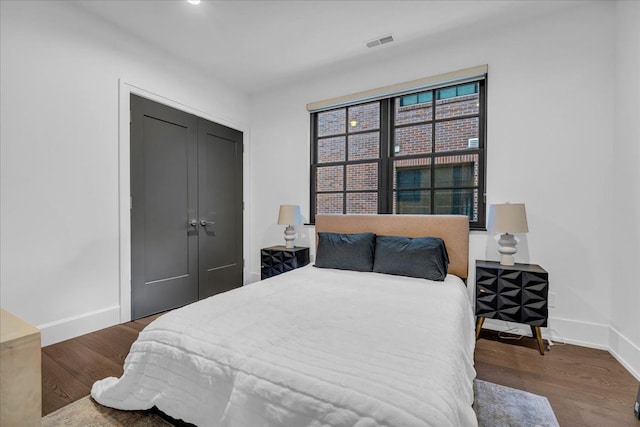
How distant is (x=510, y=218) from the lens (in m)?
2.40

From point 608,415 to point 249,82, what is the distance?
173 inches

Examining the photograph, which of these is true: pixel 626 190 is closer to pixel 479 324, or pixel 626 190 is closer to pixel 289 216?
pixel 479 324

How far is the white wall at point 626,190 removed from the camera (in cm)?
201

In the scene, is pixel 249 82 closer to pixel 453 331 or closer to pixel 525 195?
pixel 525 195

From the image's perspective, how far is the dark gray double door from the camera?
9.52 feet

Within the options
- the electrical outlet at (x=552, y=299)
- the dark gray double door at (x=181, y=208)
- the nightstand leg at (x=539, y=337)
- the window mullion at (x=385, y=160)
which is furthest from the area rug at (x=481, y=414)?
the window mullion at (x=385, y=160)

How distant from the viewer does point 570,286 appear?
2.46 meters

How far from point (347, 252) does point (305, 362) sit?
1.76 metres

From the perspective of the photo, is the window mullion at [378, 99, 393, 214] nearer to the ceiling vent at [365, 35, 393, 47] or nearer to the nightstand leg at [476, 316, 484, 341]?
the ceiling vent at [365, 35, 393, 47]

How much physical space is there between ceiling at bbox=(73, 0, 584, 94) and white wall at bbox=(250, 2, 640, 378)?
24 cm

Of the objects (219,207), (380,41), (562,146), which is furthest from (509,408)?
(219,207)

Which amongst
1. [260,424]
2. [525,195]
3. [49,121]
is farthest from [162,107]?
[525,195]

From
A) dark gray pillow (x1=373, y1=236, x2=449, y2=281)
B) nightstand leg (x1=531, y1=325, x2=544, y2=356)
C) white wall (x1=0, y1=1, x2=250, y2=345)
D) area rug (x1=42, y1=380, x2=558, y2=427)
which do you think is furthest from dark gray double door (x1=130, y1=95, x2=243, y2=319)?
nightstand leg (x1=531, y1=325, x2=544, y2=356)

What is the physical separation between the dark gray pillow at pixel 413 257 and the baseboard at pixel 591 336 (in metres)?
0.87
